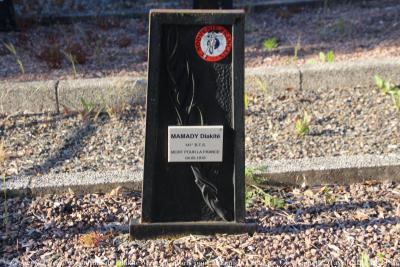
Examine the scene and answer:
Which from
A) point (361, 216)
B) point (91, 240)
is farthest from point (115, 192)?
point (361, 216)

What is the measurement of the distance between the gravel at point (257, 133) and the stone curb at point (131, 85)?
0.24 ft

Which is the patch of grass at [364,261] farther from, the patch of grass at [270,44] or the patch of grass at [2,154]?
the patch of grass at [270,44]

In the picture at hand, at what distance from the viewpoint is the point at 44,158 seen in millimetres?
4266

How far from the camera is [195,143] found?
3.19 m

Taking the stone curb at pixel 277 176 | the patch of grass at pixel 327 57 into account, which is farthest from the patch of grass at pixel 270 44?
the stone curb at pixel 277 176

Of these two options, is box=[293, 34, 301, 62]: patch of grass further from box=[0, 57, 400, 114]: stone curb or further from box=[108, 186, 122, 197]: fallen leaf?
box=[108, 186, 122, 197]: fallen leaf

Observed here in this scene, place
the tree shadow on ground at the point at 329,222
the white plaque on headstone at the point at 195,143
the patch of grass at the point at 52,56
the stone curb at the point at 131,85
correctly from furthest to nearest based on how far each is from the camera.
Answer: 1. the patch of grass at the point at 52,56
2. the stone curb at the point at 131,85
3. the tree shadow on ground at the point at 329,222
4. the white plaque on headstone at the point at 195,143

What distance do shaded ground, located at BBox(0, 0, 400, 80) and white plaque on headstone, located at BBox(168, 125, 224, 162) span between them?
2502 mm

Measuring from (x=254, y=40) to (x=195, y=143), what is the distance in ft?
11.8

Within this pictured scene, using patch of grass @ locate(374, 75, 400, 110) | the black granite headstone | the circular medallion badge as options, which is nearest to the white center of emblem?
the circular medallion badge

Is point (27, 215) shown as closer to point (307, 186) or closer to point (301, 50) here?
point (307, 186)

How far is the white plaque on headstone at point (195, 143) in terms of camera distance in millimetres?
3172

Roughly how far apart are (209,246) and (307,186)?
0.86 meters

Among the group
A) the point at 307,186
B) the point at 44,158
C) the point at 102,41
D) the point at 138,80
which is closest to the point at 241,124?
the point at 307,186
